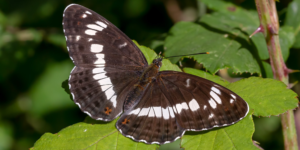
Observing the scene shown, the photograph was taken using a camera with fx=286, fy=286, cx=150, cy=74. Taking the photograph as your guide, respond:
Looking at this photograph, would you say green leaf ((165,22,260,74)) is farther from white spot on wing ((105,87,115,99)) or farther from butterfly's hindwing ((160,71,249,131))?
white spot on wing ((105,87,115,99))

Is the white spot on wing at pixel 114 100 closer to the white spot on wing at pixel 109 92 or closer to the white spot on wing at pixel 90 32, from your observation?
the white spot on wing at pixel 109 92

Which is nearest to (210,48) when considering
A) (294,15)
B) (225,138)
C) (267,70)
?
(267,70)

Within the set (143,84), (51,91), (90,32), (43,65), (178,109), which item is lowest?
(51,91)

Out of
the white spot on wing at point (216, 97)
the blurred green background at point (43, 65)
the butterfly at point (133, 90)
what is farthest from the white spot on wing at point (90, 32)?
the blurred green background at point (43, 65)

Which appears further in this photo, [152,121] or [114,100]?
[114,100]

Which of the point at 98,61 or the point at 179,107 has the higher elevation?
the point at 98,61

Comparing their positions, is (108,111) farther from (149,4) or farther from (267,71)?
(149,4)

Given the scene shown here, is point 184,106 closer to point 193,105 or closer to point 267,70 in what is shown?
point 193,105
